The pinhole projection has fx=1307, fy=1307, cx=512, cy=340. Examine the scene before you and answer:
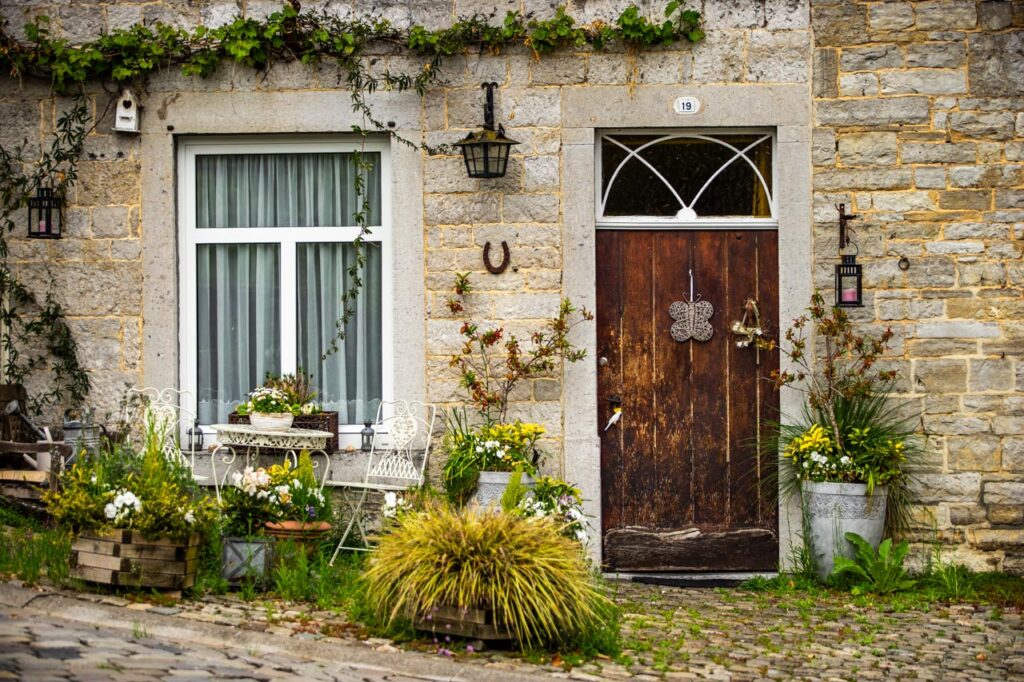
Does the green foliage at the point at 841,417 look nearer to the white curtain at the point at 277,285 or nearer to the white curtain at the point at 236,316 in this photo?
the white curtain at the point at 277,285

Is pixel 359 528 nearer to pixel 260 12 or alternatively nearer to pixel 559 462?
pixel 559 462

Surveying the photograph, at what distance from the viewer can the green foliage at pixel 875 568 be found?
7.75 m

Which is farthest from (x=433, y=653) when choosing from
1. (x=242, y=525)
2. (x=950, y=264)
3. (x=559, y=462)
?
(x=950, y=264)

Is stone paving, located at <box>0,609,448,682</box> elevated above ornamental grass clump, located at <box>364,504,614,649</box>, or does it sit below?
below

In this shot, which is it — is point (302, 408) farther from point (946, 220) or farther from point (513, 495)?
point (946, 220)

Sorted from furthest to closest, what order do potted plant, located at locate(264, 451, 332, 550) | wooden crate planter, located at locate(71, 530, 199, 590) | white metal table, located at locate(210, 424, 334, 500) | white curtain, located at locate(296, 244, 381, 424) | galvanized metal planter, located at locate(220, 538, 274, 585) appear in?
1. white curtain, located at locate(296, 244, 381, 424)
2. white metal table, located at locate(210, 424, 334, 500)
3. potted plant, located at locate(264, 451, 332, 550)
4. galvanized metal planter, located at locate(220, 538, 274, 585)
5. wooden crate planter, located at locate(71, 530, 199, 590)

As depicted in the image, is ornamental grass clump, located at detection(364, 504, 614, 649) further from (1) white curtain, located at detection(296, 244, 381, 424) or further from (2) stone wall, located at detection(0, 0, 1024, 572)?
(1) white curtain, located at detection(296, 244, 381, 424)

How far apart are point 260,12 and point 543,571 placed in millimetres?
4424

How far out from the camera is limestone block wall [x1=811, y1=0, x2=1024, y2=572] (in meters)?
8.20

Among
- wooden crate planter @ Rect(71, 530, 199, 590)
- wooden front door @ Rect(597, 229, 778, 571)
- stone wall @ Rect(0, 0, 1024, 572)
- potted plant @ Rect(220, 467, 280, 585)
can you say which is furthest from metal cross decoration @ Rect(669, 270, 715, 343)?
wooden crate planter @ Rect(71, 530, 199, 590)

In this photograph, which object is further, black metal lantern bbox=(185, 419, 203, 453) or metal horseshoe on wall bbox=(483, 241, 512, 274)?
black metal lantern bbox=(185, 419, 203, 453)

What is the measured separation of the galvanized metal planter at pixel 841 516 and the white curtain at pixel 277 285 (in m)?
2.91

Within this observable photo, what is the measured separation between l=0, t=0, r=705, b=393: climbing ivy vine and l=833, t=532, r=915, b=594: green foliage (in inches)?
131

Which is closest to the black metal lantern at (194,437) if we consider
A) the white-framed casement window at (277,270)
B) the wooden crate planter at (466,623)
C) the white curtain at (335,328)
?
the white-framed casement window at (277,270)
